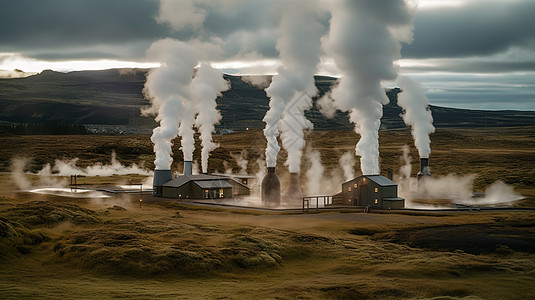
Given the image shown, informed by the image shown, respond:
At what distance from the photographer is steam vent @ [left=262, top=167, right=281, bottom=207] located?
84.2 m

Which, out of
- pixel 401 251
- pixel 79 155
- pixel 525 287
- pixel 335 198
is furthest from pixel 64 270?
pixel 79 155

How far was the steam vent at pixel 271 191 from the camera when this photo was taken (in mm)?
84188

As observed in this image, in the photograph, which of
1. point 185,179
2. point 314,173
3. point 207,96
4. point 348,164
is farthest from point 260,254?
point 348,164

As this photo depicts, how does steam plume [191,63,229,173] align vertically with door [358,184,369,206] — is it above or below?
above

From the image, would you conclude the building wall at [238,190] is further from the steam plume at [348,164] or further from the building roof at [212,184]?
the steam plume at [348,164]

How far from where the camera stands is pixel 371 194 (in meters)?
82.9

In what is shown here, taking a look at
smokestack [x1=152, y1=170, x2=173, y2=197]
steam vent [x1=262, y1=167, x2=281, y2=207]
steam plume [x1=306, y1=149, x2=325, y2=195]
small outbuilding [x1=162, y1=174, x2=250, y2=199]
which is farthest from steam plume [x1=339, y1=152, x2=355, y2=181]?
smokestack [x1=152, y1=170, x2=173, y2=197]

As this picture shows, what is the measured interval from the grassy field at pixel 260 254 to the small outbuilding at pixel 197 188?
14282 mm

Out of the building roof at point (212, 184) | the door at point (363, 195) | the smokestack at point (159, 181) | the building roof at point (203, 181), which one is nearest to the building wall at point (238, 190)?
the building roof at point (203, 181)

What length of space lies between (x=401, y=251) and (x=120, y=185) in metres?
73.6

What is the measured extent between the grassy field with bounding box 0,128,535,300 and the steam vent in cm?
956

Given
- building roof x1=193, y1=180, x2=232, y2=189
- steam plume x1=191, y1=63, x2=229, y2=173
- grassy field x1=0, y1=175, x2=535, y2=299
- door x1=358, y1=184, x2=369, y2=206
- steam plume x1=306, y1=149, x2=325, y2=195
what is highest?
steam plume x1=191, y1=63, x2=229, y2=173

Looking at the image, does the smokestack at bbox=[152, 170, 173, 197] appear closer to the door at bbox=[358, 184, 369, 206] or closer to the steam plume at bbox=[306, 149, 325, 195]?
the steam plume at bbox=[306, 149, 325, 195]

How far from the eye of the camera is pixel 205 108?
12212 cm
